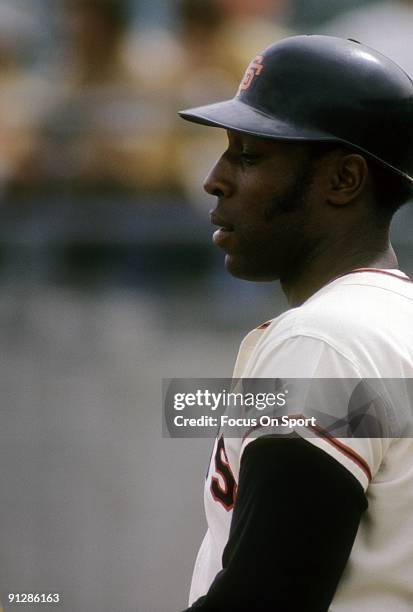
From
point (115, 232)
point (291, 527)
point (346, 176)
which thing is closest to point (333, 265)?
point (346, 176)

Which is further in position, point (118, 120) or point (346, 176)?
point (118, 120)

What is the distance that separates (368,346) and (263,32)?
4933 millimetres

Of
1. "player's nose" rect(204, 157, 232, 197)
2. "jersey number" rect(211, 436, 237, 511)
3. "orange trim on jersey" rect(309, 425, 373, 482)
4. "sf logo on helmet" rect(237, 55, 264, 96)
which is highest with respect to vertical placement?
"sf logo on helmet" rect(237, 55, 264, 96)

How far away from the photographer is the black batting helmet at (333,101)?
68.8 inches

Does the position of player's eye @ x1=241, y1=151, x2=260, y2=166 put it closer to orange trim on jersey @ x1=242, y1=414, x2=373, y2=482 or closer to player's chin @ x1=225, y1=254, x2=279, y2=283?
player's chin @ x1=225, y1=254, x2=279, y2=283

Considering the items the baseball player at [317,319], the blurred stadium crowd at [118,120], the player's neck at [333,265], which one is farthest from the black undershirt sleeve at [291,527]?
the blurred stadium crowd at [118,120]

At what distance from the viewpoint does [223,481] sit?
1.70m

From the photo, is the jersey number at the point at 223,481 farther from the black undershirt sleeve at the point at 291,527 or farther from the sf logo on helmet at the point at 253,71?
the sf logo on helmet at the point at 253,71

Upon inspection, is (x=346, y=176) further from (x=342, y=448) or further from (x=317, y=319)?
(x=342, y=448)

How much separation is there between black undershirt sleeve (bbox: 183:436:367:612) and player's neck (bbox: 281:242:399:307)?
41 cm

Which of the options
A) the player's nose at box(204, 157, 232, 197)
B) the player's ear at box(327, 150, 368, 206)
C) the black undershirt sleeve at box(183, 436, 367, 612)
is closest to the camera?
the black undershirt sleeve at box(183, 436, 367, 612)

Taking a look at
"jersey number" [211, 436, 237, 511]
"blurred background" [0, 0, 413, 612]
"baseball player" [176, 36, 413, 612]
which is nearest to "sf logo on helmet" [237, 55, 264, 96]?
"baseball player" [176, 36, 413, 612]

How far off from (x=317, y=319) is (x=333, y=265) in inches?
10.6

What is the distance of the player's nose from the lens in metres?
1.90
